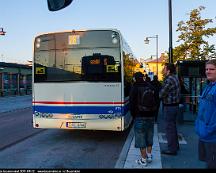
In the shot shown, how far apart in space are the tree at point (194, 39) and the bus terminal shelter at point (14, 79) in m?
23.4

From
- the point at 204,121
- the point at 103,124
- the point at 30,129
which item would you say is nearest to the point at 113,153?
the point at 103,124

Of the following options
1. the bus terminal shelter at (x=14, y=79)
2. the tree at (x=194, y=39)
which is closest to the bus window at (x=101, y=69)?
the tree at (x=194, y=39)

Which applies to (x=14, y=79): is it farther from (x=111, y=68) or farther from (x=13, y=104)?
(x=111, y=68)

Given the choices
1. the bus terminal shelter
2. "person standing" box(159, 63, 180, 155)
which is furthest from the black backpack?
the bus terminal shelter

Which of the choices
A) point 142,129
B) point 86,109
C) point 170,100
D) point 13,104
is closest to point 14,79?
point 13,104

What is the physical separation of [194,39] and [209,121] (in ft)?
71.4

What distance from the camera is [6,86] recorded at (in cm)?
4006

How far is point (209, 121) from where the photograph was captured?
3664 mm

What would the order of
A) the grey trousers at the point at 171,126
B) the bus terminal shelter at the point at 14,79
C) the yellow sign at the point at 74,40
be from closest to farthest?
the grey trousers at the point at 171,126 < the yellow sign at the point at 74,40 < the bus terminal shelter at the point at 14,79

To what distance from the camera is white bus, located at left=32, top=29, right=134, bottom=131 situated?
8.15m

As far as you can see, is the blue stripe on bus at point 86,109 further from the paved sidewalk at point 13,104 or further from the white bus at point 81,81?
the paved sidewalk at point 13,104

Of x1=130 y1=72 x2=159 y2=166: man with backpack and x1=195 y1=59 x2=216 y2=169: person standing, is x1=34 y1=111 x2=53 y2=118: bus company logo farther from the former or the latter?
x1=195 y1=59 x2=216 y2=169: person standing

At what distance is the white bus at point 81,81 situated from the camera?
321 inches

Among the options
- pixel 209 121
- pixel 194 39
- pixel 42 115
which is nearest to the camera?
pixel 209 121
